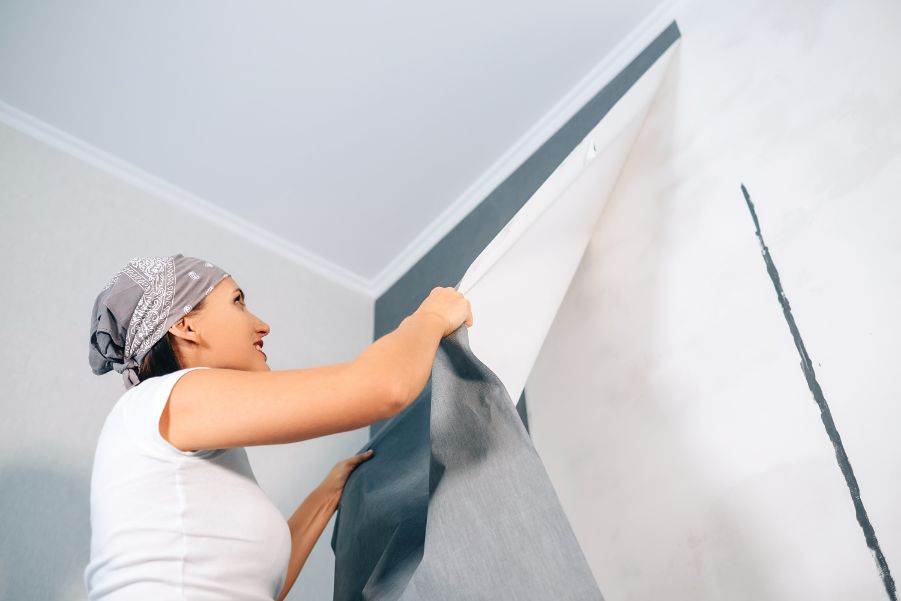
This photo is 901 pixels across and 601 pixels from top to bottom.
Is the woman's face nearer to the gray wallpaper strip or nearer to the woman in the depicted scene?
the woman

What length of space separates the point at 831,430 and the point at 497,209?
57.2 inches

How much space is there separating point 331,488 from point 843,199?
121 cm

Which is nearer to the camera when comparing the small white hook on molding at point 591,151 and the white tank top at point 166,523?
the white tank top at point 166,523

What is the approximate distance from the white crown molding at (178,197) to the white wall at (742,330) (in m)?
1.32

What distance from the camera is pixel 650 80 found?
1.85m

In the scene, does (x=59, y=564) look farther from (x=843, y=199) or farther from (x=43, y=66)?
(x=843, y=199)

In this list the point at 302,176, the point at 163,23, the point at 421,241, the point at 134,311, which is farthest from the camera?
the point at 421,241

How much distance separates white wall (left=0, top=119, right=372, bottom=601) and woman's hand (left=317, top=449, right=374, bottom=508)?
2.67 feet

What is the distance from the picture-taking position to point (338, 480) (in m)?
1.52

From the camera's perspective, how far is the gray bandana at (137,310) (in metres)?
1.26

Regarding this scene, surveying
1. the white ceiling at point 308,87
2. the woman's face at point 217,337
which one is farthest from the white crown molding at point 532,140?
the woman's face at point 217,337

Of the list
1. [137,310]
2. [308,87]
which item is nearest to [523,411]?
[137,310]

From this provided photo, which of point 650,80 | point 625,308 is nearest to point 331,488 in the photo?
point 625,308

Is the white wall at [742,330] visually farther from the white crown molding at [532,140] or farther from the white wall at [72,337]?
the white wall at [72,337]
